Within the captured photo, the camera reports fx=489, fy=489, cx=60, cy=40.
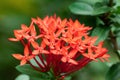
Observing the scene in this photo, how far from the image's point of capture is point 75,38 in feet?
7.90

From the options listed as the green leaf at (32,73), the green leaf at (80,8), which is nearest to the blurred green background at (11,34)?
the green leaf at (80,8)

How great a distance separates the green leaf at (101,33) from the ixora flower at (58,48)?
1.03 feet

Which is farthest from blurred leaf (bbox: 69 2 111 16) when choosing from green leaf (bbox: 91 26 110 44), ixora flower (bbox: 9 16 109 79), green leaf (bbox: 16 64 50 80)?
green leaf (bbox: 16 64 50 80)

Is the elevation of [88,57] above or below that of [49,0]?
above

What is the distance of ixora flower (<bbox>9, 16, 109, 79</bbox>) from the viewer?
2307 mm

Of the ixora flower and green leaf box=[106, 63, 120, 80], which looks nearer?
the ixora flower

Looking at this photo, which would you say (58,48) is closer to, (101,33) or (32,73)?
(32,73)

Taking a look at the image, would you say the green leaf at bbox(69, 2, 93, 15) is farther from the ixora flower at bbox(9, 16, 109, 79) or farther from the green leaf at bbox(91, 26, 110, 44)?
the ixora flower at bbox(9, 16, 109, 79)

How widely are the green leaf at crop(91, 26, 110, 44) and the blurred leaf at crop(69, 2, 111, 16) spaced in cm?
11

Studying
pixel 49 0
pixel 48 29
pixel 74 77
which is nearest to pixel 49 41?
pixel 48 29

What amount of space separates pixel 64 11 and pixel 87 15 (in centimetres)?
102

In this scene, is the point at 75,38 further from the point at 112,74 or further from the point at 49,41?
the point at 112,74

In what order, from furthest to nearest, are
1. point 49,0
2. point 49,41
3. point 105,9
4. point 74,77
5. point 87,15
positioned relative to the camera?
point 49,0 → point 74,77 → point 87,15 → point 105,9 → point 49,41

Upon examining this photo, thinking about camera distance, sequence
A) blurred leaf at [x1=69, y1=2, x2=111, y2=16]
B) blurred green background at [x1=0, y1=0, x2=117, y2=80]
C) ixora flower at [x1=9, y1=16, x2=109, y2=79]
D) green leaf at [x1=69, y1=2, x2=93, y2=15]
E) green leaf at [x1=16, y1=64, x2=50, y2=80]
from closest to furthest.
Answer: ixora flower at [x1=9, y1=16, x2=109, y2=79] → green leaf at [x1=16, y1=64, x2=50, y2=80] → blurred leaf at [x1=69, y1=2, x2=111, y2=16] → green leaf at [x1=69, y1=2, x2=93, y2=15] → blurred green background at [x1=0, y1=0, x2=117, y2=80]
